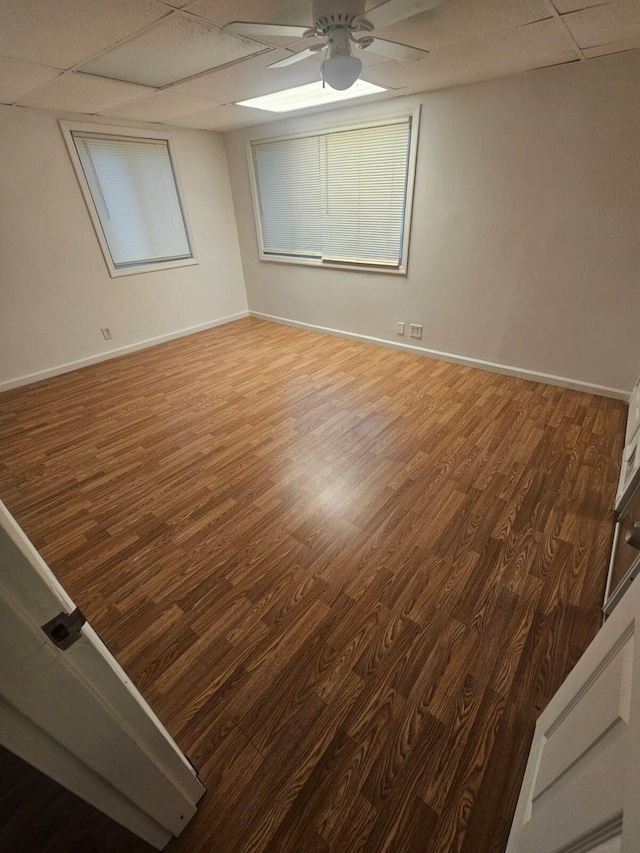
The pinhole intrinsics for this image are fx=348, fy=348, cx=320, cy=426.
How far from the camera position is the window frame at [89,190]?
3164 mm

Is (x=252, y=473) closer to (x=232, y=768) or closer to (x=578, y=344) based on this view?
(x=232, y=768)

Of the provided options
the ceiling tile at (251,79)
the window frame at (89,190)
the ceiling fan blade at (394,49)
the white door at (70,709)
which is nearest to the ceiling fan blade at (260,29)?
the ceiling fan blade at (394,49)

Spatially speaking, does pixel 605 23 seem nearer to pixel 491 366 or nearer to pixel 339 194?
pixel 491 366

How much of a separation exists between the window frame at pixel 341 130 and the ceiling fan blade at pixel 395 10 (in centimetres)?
176

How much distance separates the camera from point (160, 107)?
2.96 metres

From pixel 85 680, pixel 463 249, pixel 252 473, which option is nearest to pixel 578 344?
pixel 463 249

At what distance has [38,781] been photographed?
73 centimetres

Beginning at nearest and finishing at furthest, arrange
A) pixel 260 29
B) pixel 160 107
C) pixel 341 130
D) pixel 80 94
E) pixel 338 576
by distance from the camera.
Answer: pixel 260 29, pixel 338 576, pixel 80 94, pixel 160 107, pixel 341 130

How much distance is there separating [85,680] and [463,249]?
3609 mm

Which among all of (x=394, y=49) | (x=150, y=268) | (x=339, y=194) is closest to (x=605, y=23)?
(x=394, y=49)

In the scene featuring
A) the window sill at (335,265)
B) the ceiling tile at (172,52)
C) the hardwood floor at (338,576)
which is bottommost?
the hardwood floor at (338,576)

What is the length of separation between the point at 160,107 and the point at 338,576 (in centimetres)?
394

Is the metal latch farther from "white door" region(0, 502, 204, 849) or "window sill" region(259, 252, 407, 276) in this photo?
"window sill" region(259, 252, 407, 276)

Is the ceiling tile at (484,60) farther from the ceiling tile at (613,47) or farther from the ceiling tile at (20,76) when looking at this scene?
the ceiling tile at (20,76)
